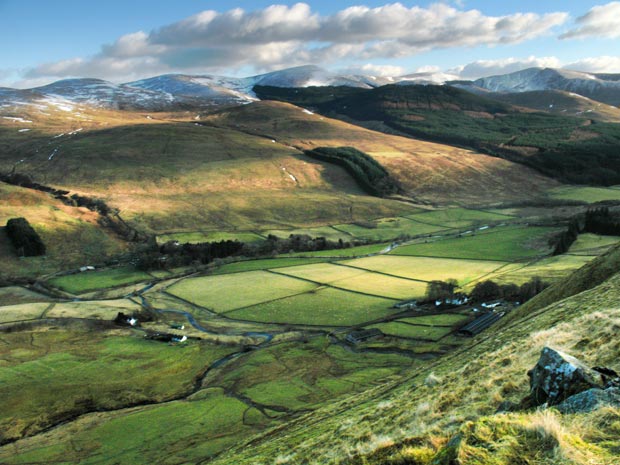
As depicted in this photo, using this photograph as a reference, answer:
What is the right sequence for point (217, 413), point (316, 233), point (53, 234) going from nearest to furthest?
point (217, 413), point (53, 234), point (316, 233)

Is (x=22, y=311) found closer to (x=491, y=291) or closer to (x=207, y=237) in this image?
(x=207, y=237)

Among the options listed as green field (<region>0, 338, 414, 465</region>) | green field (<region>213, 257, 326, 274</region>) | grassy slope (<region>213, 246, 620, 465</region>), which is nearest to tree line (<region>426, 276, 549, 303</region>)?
green field (<region>0, 338, 414, 465</region>)

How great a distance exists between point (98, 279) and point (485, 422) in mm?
113239

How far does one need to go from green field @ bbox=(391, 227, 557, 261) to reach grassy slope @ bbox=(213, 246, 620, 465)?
280ft

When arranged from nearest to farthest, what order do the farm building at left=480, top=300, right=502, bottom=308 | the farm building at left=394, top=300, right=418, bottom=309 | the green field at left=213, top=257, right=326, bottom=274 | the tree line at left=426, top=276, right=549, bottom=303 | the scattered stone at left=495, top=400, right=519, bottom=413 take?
the scattered stone at left=495, top=400, right=519, bottom=413
the farm building at left=480, top=300, right=502, bottom=308
the tree line at left=426, top=276, right=549, bottom=303
the farm building at left=394, top=300, right=418, bottom=309
the green field at left=213, top=257, right=326, bottom=274

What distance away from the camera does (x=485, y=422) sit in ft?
43.1

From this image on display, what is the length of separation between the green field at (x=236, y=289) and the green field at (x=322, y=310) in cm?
357

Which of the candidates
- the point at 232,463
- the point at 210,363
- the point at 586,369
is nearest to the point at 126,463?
the point at 232,463

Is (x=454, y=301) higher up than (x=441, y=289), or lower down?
lower down

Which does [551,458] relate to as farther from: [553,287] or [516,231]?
[516,231]

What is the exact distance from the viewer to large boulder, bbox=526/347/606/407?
46.2 feet

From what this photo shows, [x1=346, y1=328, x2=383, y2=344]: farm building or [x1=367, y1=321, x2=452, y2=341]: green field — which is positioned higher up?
[x1=346, y1=328, x2=383, y2=344]: farm building

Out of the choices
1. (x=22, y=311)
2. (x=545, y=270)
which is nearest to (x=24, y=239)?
(x=22, y=311)

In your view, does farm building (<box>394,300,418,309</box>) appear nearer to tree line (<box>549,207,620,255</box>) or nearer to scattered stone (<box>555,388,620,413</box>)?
tree line (<box>549,207,620,255</box>)
